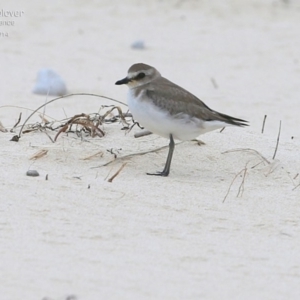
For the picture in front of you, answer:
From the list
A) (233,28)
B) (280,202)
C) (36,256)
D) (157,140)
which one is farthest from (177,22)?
(36,256)

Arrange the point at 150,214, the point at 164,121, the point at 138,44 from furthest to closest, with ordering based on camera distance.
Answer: the point at 138,44 → the point at 164,121 → the point at 150,214

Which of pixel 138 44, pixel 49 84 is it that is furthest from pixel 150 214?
pixel 138 44

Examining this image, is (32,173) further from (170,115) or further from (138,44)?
(138,44)

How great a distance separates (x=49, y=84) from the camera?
8508 millimetres

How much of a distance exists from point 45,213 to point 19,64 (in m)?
5.97

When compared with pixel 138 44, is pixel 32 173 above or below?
Result: below

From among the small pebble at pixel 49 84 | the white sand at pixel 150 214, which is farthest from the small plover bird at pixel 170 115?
the small pebble at pixel 49 84

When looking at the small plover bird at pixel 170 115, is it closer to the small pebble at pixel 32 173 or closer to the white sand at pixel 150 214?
the white sand at pixel 150 214

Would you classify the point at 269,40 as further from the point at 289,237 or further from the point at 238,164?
the point at 289,237

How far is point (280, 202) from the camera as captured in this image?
4551 millimetres

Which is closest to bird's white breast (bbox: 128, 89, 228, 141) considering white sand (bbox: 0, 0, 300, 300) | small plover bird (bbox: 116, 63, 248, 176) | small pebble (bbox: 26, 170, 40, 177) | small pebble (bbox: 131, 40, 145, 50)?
small plover bird (bbox: 116, 63, 248, 176)

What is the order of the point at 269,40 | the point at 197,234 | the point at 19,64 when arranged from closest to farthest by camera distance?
the point at 197,234 → the point at 19,64 → the point at 269,40

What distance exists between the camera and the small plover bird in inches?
195

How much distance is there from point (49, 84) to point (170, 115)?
3.75m
